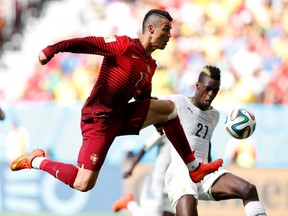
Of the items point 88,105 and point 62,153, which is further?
point 62,153

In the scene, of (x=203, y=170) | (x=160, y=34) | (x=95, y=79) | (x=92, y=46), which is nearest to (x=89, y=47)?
(x=92, y=46)

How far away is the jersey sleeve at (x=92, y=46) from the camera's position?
22.3ft

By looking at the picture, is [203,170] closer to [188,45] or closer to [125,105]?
[125,105]

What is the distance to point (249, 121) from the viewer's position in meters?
8.12

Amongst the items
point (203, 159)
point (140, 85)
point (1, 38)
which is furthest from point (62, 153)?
point (140, 85)

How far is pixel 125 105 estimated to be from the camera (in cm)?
739

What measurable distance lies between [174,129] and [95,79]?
813 cm

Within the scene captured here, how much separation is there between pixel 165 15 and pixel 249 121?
155 cm

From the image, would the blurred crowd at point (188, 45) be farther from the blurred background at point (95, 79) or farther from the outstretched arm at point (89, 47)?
the outstretched arm at point (89, 47)

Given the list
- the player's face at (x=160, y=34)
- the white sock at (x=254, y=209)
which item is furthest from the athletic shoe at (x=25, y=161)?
the white sock at (x=254, y=209)

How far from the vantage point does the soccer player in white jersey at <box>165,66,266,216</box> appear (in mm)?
8281

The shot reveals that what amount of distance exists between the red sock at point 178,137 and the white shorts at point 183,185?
2.35 ft

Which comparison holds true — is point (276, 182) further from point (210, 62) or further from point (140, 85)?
point (140, 85)

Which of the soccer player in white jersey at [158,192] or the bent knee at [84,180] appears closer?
the bent knee at [84,180]
